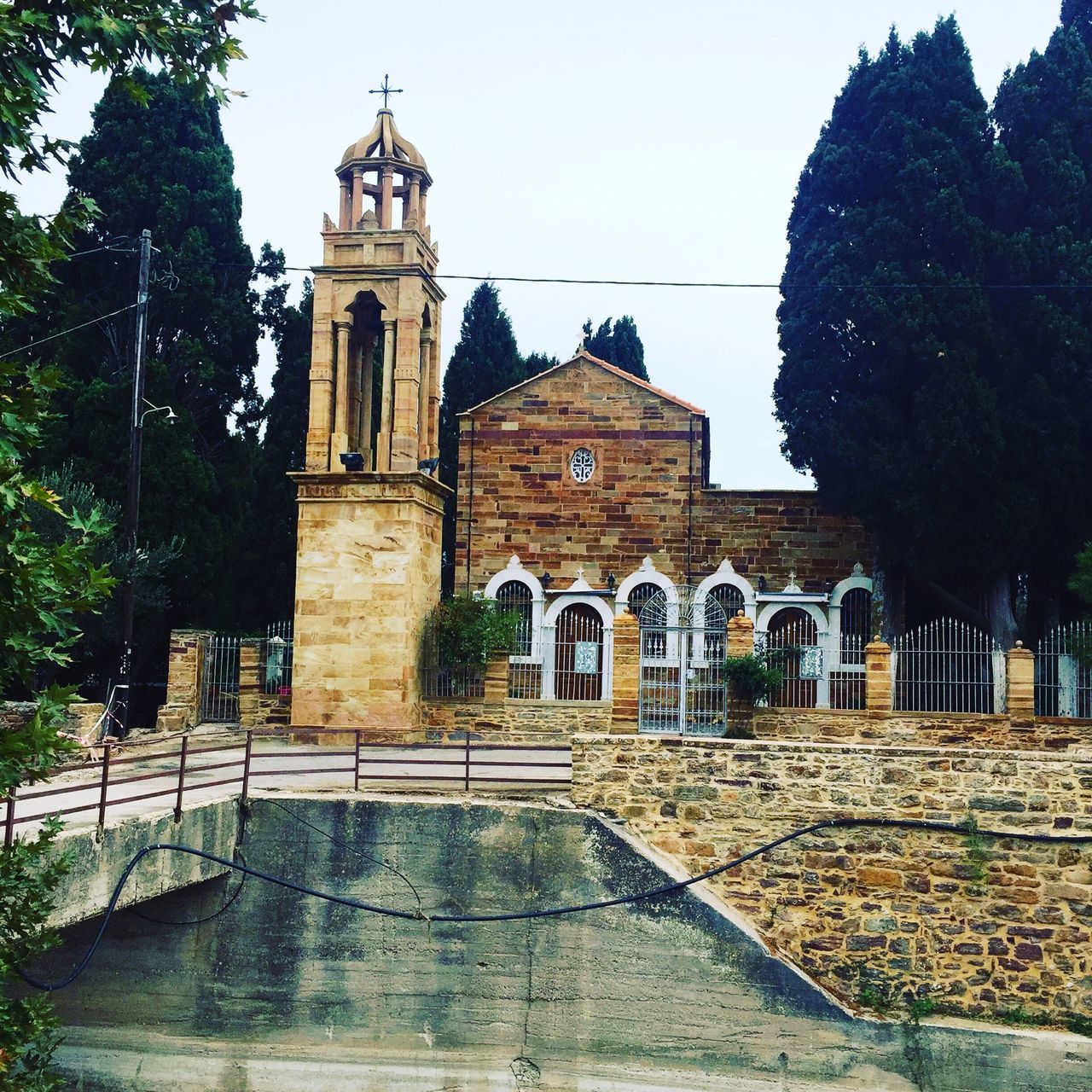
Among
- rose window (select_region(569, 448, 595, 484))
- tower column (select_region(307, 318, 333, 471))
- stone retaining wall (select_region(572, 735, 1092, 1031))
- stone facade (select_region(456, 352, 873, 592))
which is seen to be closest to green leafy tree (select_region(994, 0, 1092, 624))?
stone facade (select_region(456, 352, 873, 592))

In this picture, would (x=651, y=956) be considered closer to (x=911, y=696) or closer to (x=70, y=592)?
(x=70, y=592)

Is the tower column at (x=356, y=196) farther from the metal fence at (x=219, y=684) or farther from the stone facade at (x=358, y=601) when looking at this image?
the metal fence at (x=219, y=684)

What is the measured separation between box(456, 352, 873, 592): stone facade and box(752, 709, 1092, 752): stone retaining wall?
479 cm

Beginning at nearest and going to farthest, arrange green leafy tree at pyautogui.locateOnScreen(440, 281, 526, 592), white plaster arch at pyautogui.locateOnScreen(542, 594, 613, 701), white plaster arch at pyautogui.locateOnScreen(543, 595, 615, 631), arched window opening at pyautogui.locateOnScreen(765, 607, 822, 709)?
arched window opening at pyautogui.locateOnScreen(765, 607, 822, 709) → white plaster arch at pyautogui.locateOnScreen(542, 594, 613, 701) → white plaster arch at pyautogui.locateOnScreen(543, 595, 615, 631) → green leafy tree at pyautogui.locateOnScreen(440, 281, 526, 592)

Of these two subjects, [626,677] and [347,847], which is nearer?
[347,847]

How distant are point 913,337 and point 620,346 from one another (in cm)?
Answer: 1789

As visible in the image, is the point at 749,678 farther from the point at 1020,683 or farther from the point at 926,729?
the point at 1020,683

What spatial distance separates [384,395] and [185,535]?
271 inches

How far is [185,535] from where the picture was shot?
23.1 meters

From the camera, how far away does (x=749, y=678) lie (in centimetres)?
1722

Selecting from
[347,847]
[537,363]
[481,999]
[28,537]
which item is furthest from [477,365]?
[28,537]

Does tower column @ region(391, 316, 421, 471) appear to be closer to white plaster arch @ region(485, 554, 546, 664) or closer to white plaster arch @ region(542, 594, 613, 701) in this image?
white plaster arch @ region(542, 594, 613, 701)

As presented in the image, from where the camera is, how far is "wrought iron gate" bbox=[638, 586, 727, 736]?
16.8 m

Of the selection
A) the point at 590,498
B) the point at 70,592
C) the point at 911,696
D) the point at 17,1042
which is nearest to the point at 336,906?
the point at 17,1042
